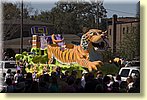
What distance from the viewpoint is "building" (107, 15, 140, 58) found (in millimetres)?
35344

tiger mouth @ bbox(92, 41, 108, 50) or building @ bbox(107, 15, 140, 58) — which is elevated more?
building @ bbox(107, 15, 140, 58)

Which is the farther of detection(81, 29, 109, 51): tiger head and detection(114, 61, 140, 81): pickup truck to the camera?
detection(81, 29, 109, 51): tiger head

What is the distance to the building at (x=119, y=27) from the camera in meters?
35.3

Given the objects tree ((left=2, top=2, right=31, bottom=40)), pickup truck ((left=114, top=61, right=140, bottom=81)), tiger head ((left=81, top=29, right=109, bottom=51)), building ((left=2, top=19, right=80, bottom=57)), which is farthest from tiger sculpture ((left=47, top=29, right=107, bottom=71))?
tree ((left=2, top=2, right=31, bottom=40))

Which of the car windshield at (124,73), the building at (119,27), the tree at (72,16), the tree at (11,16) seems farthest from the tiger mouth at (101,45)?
the tree at (11,16)

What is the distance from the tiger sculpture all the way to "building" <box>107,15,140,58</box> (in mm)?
185

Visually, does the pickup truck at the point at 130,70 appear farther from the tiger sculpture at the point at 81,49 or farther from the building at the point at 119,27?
the tiger sculpture at the point at 81,49

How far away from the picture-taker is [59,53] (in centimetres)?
3556

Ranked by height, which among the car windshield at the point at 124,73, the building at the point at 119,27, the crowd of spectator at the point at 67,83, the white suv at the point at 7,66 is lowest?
the crowd of spectator at the point at 67,83

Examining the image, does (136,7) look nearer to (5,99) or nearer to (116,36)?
(116,36)

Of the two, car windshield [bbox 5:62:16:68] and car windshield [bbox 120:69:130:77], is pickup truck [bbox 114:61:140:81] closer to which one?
car windshield [bbox 120:69:130:77]

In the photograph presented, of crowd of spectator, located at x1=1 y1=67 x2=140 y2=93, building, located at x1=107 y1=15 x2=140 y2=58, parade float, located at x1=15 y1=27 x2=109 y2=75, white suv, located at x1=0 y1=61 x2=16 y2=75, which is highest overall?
building, located at x1=107 y1=15 x2=140 y2=58

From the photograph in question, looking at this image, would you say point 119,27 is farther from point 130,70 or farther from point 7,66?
point 7,66

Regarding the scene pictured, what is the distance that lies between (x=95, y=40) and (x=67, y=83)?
1.12 m
